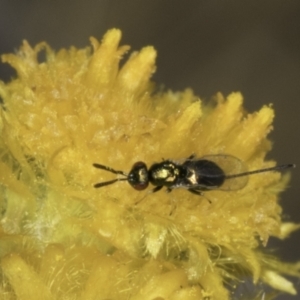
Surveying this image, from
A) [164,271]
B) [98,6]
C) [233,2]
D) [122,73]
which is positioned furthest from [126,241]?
[233,2]

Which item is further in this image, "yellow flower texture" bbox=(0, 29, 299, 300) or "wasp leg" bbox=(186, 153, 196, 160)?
"wasp leg" bbox=(186, 153, 196, 160)

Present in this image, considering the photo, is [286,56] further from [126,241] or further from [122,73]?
[126,241]

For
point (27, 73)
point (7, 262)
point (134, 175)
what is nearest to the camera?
point (7, 262)

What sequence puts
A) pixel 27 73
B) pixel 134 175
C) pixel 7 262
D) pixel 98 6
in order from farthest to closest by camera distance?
pixel 98 6, pixel 27 73, pixel 134 175, pixel 7 262
